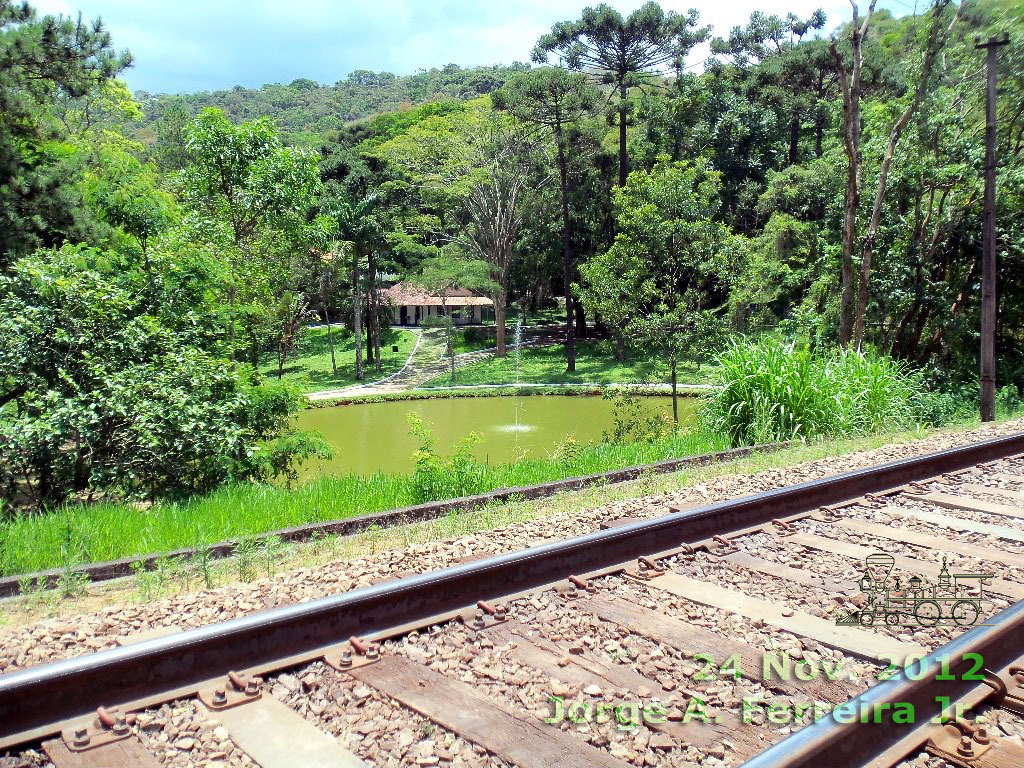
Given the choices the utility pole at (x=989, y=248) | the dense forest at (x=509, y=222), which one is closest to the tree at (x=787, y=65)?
the dense forest at (x=509, y=222)

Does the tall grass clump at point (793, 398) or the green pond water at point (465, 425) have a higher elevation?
the tall grass clump at point (793, 398)

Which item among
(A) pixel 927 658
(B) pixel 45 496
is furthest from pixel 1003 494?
(B) pixel 45 496

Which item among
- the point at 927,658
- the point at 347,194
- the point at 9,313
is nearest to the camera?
the point at 927,658

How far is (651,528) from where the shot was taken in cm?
478

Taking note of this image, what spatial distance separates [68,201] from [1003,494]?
566 inches

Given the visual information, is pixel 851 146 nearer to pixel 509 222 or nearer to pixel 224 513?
pixel 224 513

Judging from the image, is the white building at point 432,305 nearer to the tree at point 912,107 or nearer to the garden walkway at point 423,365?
the garden walkway at point 423,365

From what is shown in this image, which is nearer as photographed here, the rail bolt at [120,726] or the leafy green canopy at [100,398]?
the rail bolt at [120,726]

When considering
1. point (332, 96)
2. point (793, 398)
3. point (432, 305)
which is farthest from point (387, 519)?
point (332, 96)

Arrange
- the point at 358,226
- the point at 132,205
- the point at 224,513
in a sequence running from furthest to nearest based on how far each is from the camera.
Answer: the point at 358,226 < the point at 132,205 < the point at 224,513

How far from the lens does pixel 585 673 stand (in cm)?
323

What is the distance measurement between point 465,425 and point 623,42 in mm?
25123

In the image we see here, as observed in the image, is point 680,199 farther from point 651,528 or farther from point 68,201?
point 651,528

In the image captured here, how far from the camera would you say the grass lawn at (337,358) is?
46062mm
